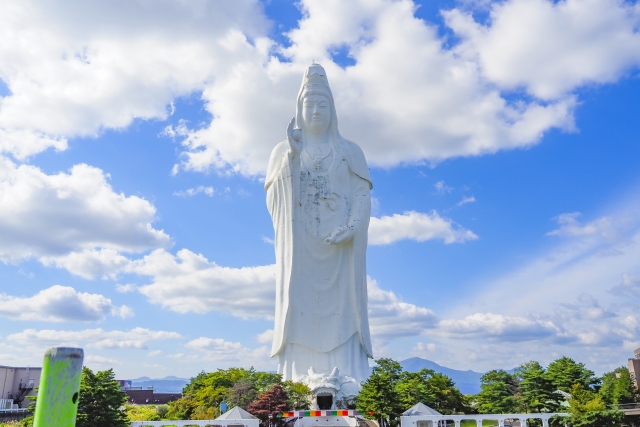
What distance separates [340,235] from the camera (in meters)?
21.0

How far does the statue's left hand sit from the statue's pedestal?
6.48 meters

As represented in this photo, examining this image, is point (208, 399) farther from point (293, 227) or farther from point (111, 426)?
point (111, 426)

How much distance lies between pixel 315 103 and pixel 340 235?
5.36 meters

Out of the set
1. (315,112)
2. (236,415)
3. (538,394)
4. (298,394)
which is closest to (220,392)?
(298,394)

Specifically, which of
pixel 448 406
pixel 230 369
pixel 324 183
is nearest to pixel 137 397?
pixel 230 369

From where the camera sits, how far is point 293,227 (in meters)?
21.1

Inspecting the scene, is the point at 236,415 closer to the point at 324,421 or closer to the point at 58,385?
the point at 324,421

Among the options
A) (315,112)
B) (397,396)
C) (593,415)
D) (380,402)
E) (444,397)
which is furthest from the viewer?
(444,397)

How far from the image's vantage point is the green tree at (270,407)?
55.9 ft

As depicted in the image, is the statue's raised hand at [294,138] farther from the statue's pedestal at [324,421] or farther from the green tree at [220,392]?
the statue's pedestal at [324,421]

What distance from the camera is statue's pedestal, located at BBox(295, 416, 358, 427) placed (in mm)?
16281

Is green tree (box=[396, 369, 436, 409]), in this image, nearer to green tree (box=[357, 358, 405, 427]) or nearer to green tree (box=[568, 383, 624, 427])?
green tree (box=[357, 358, 405, 427])

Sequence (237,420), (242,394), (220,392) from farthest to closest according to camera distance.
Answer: (220,392) → (242,394) → (237,420)

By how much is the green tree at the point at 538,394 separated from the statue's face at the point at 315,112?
1278 centimetres
